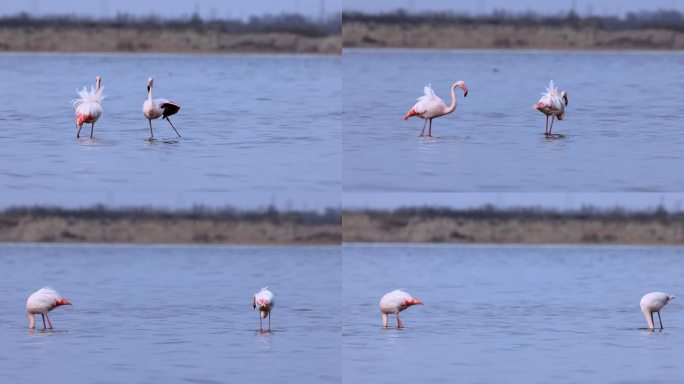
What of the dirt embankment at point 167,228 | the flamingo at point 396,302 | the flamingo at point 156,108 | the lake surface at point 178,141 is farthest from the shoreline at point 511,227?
the flamingo at point 156,108

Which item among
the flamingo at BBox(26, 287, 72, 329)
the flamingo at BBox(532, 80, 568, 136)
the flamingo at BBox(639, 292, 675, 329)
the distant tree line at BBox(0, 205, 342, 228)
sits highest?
the flamingo at BBox(532, 80, 568, 136)

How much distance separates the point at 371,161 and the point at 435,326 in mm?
1184

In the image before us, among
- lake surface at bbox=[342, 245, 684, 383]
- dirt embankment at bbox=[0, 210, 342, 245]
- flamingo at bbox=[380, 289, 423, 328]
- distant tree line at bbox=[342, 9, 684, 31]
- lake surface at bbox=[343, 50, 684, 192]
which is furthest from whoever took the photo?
distant tree line at bbox=[342, 9, 684, 31]

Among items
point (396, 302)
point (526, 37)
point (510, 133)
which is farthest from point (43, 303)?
point (526, 37)

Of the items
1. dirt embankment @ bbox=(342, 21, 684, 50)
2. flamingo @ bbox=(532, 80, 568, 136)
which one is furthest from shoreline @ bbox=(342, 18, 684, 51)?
flamingo @ bbox=(532, 80, 568, 136)

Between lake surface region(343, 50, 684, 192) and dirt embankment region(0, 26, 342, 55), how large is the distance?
1.99 metres

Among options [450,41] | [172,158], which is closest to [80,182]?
[172,158]

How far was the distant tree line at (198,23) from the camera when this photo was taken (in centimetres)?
1324

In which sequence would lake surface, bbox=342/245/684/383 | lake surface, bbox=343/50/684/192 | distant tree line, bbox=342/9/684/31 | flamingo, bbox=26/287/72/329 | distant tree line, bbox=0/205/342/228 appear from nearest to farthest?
lake surface, bbox=342/245/684/383
lake surface, bbox=343/50/684/192
flamingo, bbox=26/287/72/329
distant tree line, bbox=0/205/342/228
distant tree line, bbox=342/9/684/31

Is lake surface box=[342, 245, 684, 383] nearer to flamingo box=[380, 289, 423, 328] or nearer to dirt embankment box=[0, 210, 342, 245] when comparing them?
→ flamingo box=[380, 289, 423, 328]

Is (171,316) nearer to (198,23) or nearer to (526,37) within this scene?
(198,23)

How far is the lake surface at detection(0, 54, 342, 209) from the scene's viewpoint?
839cm

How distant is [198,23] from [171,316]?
179 inches

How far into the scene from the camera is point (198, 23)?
13.7m
